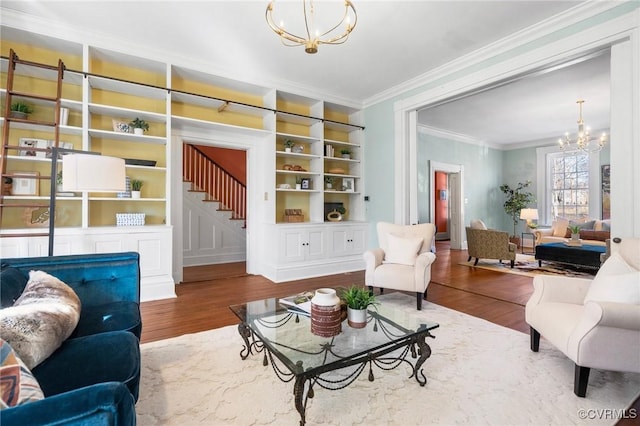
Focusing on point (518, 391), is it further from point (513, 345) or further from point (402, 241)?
point (402, 241)

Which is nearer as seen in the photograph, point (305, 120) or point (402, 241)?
point (402, 241)

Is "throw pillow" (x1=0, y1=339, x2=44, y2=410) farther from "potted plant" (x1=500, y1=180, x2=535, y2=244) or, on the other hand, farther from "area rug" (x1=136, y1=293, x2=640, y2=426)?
"potted plant" (x1=500, y1=180, x2=535, y2=244)

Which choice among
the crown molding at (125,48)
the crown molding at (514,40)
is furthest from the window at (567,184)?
the crown molding at (125,48)

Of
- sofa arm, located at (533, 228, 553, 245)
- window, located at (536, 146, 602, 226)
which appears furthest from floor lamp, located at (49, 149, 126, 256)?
window, located at (536, 146, 602, 226)

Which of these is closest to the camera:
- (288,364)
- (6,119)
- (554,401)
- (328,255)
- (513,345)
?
(288,364)

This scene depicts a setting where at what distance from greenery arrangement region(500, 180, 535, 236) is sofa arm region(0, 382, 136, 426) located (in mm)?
9799

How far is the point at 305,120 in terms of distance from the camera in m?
5.21

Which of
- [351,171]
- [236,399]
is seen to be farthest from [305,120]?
[236,399]

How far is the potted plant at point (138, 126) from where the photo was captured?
3711 mm

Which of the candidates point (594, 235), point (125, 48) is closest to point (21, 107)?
point (125, 48)

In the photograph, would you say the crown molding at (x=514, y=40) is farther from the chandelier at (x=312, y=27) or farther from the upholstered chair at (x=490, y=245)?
the upholstered chair at (x=490, y=245)

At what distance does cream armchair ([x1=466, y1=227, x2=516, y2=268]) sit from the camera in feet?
17.9

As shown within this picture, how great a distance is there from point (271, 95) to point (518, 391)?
14.7 ft

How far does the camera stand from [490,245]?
5.58 meters
